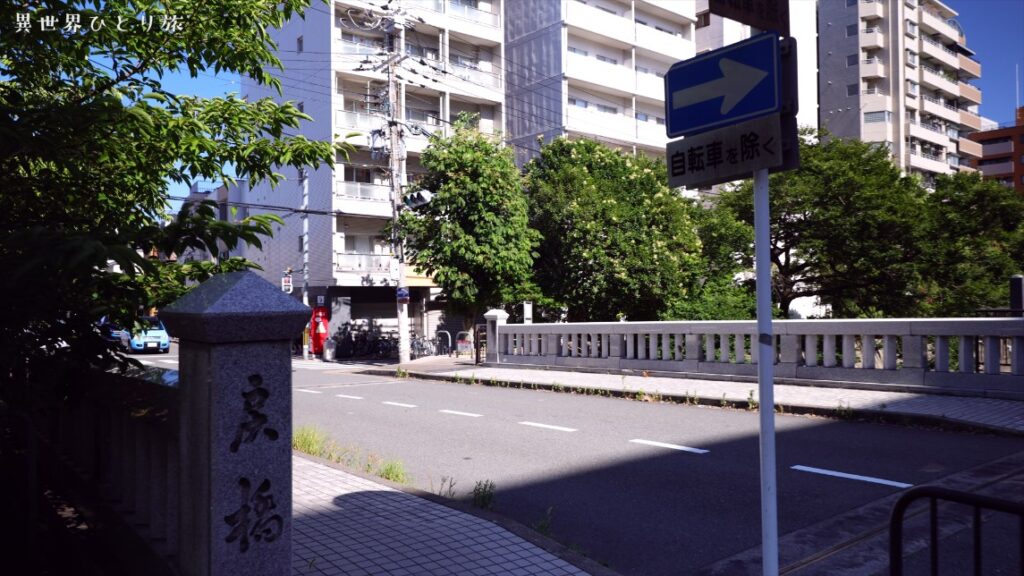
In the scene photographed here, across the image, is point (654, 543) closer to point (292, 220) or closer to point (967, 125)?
point (292, 220)

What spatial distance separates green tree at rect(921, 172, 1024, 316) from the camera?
79.6ft

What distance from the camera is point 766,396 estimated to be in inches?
143

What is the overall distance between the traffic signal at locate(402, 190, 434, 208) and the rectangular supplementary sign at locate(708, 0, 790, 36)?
70.1 feet

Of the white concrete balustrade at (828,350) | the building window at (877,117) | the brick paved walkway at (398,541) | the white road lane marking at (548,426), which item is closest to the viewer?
the brick paved walkway at (398,541)

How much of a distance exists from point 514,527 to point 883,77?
61890 millimetres

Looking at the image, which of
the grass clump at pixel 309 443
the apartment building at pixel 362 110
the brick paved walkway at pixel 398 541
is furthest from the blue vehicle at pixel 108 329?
the apartment building at pixel 362 110

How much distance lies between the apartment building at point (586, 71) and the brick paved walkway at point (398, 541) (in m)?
33.1

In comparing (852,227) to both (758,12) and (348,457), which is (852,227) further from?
(758,12)

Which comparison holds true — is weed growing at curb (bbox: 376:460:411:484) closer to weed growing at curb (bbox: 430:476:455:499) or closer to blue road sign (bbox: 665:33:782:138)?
weed growing at curb (bbox: 430:476:455:499)

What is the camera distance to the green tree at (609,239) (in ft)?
83.2

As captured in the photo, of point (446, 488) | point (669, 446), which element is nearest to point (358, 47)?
point (669, 446)

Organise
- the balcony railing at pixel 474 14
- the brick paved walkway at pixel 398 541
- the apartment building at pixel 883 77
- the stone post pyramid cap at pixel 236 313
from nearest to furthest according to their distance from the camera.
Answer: the stone post pyramid cap at pixel 236 313 → the brick paved walkway at pixel 398 541 → the balcony railing at pixel 474 14 → the apartment building at pixel 883 77

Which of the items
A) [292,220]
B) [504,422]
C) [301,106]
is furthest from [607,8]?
[504,422]

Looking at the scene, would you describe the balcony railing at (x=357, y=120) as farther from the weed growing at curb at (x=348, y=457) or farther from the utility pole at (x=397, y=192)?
the weed growing at curb at (x=348, y=457)
